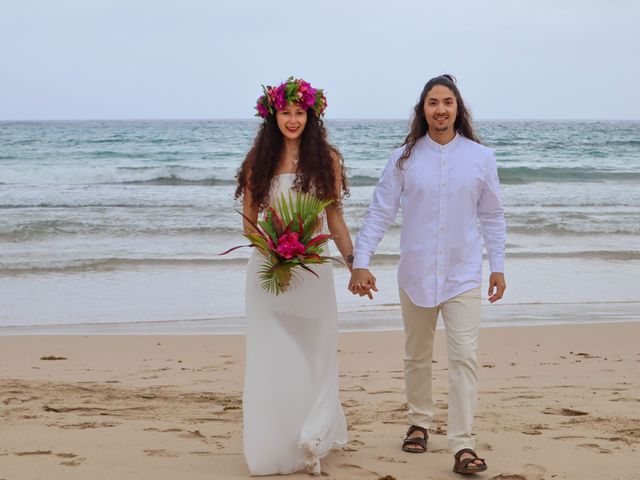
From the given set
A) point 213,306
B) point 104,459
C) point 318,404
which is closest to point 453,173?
point 318,404

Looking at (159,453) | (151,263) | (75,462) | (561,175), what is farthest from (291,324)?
(561,175)

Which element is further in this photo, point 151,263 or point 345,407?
point 151,263

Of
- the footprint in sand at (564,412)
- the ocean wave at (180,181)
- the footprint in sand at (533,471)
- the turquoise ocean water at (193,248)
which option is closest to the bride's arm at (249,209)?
the footprint in sand at (533,471)

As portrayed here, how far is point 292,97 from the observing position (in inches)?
169

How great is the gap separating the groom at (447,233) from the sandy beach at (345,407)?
0.47m

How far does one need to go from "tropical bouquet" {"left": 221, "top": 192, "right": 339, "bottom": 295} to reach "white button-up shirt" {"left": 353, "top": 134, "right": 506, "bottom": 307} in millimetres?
361

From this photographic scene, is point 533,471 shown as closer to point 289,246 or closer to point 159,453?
point 289,246

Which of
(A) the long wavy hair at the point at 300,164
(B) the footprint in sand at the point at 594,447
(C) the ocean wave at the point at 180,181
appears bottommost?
(B) the footprint in sand at the point at 594,447

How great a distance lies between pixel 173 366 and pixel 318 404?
3.05 meters

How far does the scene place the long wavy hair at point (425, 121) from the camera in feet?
14.4

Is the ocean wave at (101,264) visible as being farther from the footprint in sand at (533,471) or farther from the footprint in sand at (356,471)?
the footprint in sand at (533,471)

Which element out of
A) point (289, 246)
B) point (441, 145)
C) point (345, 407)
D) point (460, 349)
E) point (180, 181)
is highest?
point (441, 145)

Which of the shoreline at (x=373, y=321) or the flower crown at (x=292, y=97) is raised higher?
the flower crown at (x=292, y=97)

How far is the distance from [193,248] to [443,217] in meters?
10.0
